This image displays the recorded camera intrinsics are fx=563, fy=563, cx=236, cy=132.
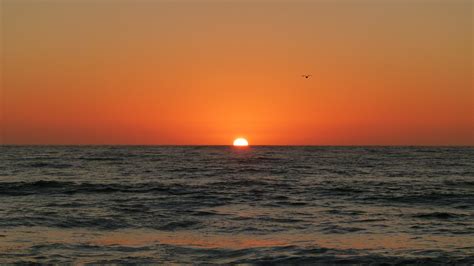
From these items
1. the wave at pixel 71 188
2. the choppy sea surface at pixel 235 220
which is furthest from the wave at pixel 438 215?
the wave at pixel 71 188

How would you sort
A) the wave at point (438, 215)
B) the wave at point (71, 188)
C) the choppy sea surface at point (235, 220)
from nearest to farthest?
the choppy sea surface at point (235, 220) < the wave at point (438, 215) < the wave at point (71, 188)

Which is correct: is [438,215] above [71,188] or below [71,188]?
below

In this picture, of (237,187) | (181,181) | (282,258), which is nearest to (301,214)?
(282,258)

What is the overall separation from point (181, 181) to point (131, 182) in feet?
11.5

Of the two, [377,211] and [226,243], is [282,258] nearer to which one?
[226,243]

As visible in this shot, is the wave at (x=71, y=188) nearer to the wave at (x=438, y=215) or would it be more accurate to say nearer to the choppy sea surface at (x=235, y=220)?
the choppy sea surface at (x=235, y=220)

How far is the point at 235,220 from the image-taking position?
2369 cm

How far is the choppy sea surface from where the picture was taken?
672 inches

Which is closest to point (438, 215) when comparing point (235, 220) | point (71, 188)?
point (235, 220)

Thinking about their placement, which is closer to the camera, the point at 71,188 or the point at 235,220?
the point at 235,220

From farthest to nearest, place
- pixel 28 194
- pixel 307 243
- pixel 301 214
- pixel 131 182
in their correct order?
pixel 131 182 → pixel 28 194 → pixel 301 214 → pixel 307 243

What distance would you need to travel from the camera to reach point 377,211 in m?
26.6

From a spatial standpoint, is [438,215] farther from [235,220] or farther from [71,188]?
[71,188]

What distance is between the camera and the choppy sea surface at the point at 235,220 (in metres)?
17.1
